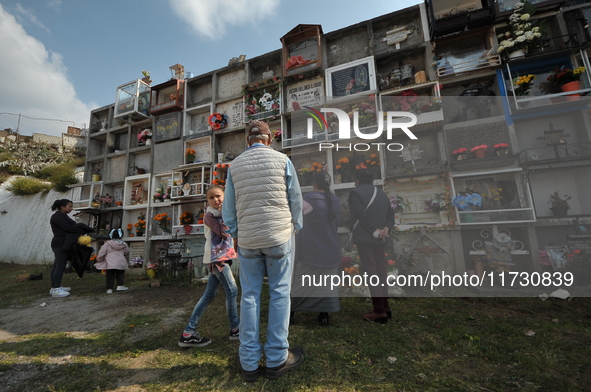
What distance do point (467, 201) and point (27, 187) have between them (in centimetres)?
2002

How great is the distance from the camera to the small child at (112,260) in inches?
238

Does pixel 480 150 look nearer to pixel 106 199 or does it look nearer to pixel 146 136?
pixel 146 136

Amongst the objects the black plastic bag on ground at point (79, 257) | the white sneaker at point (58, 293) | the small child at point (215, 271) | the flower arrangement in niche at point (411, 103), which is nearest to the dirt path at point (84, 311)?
the white sneaker at point (58, 293)

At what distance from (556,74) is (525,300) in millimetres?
5568

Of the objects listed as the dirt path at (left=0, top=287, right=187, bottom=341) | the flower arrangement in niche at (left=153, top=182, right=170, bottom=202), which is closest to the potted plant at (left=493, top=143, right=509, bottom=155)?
the dirt path at (left=0, top=287, right=187, bottom=341)

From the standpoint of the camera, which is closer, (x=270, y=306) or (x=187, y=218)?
(x=270, y=306)

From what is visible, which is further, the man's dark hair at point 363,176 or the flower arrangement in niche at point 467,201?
the flower arrangement in niche at point 467,201

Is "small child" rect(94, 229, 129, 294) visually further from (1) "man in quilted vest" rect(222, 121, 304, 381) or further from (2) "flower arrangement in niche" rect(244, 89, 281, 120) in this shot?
(2) "flower arrangement in niche" rect(244, 89, 281, 120)

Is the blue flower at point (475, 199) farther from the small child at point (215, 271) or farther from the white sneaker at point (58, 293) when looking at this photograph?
the white sneaker at point (58, 293)

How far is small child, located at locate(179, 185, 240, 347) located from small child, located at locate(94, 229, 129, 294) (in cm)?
444

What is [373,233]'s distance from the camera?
3.51m

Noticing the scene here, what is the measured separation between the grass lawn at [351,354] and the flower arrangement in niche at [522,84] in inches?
198

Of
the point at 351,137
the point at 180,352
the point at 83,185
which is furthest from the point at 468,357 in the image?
the point at 83,185

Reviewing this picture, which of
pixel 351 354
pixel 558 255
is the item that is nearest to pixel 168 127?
pixel 351 354
